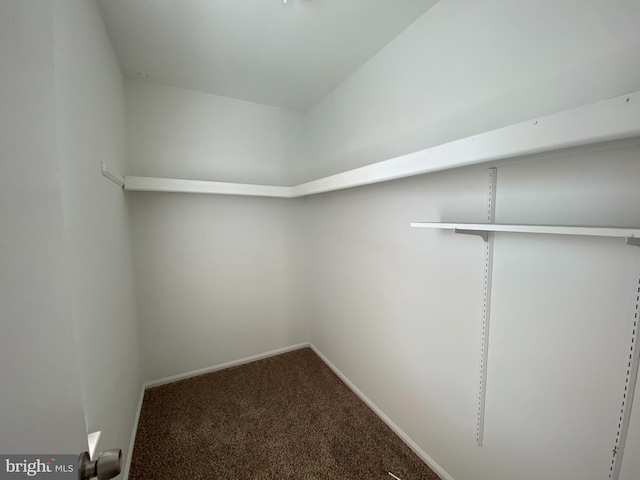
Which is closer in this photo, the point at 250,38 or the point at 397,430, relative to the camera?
the point at 250,38

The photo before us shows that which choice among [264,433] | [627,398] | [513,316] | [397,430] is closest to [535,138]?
[513,316]

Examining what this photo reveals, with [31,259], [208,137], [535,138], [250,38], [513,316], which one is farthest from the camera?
[208,137]

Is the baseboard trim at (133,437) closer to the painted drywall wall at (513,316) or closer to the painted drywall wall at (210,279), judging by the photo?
the painted drywall wall at (210,279)

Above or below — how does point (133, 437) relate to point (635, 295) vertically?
below

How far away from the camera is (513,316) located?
1133mm

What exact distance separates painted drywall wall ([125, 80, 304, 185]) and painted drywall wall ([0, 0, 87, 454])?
2.00 meters

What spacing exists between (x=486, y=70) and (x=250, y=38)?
4.88 feet

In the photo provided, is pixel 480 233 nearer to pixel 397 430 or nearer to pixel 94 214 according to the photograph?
pixel 397 430

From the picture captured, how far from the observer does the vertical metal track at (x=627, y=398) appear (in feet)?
2.71

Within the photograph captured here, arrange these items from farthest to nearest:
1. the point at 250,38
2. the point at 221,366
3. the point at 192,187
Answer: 1. the point at 221,366
2. the point at 192,187
3. the point at 250,38

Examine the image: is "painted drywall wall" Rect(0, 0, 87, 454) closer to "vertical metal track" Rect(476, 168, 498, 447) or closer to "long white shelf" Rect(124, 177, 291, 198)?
"vertical metal track" Rect(476, 168, 498, 447)

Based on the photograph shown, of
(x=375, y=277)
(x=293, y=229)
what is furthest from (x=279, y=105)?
(x=375, y=277)

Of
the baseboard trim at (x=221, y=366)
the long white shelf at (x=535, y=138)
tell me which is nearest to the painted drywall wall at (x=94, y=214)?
the long white shelf at (x=535, y=138)

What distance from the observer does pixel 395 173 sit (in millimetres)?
1342
